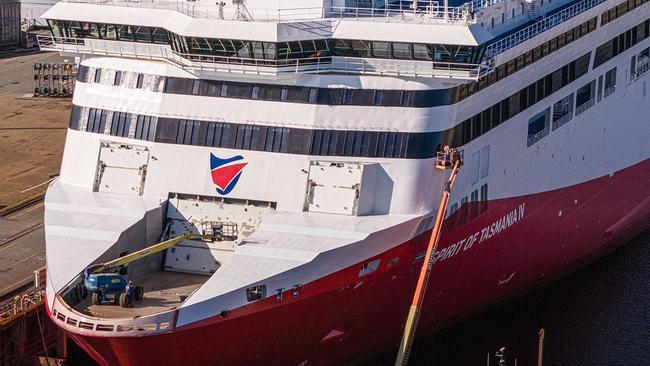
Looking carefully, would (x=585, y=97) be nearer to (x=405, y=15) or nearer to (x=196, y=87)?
(x=405, y=15)

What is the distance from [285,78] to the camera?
138 ft

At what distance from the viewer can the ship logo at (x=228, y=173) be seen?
140 ft

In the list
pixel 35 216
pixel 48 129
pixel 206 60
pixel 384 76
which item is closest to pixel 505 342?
pixel 384 76

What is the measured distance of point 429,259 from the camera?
136 feet

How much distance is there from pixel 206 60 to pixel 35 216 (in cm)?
1907

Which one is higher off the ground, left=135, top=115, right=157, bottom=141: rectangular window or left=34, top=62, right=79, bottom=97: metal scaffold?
left=135, top=115, right=157, bottom=141: rectangular window

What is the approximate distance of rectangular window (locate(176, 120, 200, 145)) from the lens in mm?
42938

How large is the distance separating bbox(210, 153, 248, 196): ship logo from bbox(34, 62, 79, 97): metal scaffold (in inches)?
1769

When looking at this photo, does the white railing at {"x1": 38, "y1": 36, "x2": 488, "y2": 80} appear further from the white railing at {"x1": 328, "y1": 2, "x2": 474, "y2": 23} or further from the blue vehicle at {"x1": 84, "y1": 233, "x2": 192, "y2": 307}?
the blue vehicle at {"x1": 84, "y1": 233, "x2": 192, "y2": 307}

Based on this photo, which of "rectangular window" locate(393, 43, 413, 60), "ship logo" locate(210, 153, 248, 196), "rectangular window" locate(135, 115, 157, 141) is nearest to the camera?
"rectangular window" locate(393, 43, 413, 60)

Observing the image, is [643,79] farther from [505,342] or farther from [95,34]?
[95,34]

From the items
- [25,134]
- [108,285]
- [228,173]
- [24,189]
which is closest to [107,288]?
[108,285]

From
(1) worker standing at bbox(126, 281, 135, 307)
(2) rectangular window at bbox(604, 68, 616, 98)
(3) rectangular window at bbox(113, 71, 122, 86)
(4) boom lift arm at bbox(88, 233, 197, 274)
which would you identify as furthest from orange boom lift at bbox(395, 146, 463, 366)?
(2) rectangular window at bbox(604, 68, 616, 98)

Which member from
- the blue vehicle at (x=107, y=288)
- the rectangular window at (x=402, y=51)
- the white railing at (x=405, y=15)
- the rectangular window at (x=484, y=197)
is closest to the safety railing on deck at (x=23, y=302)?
the blue vehicle at (x=107, y=288)
